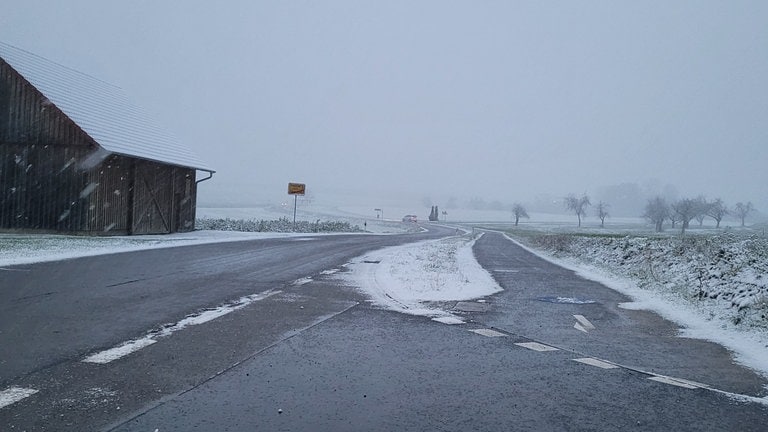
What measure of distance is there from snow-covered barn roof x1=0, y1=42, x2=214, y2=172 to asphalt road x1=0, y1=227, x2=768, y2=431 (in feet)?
57.4

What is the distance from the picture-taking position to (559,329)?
8.52 meters

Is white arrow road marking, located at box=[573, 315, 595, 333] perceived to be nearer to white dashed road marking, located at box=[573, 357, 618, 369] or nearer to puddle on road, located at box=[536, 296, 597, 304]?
puddle on road, located at box=[536, 296, 597, 304]

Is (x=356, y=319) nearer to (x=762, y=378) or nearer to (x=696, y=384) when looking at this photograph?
(x=696, y=384)

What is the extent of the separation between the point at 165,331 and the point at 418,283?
6728 millimetres

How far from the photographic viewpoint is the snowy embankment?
28.1 feet

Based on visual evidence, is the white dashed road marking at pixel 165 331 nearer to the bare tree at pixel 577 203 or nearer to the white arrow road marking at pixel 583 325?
the white arrow road marking at pixel 583 325

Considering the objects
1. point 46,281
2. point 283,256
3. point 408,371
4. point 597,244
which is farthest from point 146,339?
point 597,244

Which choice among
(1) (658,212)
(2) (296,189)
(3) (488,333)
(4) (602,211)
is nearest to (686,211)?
(1) (658,212)

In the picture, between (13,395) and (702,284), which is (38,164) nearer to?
(13,395)

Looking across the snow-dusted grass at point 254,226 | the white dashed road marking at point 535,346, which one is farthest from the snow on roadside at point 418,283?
the snow-dusted grass at point 254,226

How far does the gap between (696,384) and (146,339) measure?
6035 millimetres

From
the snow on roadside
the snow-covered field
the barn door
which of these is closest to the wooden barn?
the barn door

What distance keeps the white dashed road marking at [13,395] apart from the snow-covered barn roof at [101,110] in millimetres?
22832

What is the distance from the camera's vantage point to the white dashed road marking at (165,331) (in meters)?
5.88
